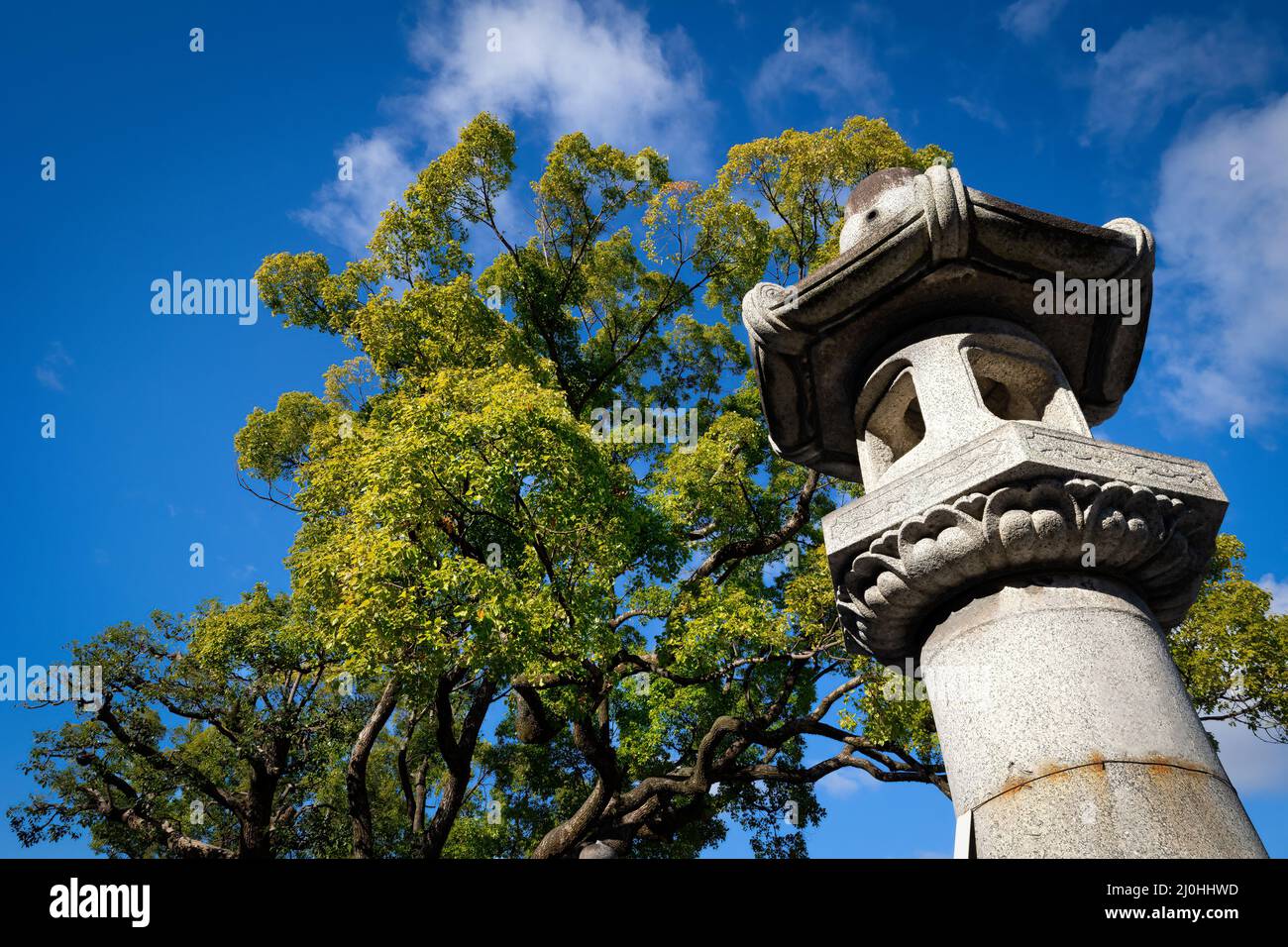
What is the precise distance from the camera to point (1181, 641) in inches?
454

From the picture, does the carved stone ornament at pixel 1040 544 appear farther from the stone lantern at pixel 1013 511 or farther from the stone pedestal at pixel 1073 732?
the stone pedestal at pixel 1073 732

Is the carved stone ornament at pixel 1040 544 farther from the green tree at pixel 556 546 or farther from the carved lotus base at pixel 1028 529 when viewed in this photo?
the green tree at pixel 556 546

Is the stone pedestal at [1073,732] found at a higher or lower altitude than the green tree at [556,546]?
lower

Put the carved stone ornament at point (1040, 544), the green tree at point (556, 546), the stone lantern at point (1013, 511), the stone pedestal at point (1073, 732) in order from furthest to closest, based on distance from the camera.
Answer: the green tree at point (556, 546)
the carved stone ornament at point (1040, 544)
the stone lantern at point (1013, 511)
the stone pedestal at point (1073, 732)

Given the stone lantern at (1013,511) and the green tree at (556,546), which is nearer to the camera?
the stone lantern at (1013,511)

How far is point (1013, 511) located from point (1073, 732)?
1017mm

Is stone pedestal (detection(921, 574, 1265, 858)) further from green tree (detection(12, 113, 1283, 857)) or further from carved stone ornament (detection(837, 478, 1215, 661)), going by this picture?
green tree (detection(12, 113, 1283, 857))

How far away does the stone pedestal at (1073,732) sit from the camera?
10.2ft

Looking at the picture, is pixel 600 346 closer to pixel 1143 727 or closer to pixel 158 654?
pixel 158 654

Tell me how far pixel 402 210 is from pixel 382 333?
2.75 meters

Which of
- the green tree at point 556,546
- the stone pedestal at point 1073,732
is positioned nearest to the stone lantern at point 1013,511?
the stone pedestal at point 1073,732

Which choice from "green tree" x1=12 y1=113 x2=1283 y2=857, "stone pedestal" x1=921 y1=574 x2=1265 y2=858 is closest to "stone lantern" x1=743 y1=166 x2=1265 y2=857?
"stone pedestal" x1=921 y1=574 x2=1265 y2=858

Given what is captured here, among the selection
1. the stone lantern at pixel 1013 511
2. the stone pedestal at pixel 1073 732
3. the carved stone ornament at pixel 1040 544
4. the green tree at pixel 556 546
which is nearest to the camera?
the stone pedestal at pixel 1073 732

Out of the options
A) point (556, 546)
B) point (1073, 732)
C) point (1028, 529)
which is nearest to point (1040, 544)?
point (1028, 529)
